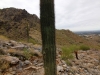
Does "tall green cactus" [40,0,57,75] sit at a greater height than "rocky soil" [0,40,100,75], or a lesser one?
greater

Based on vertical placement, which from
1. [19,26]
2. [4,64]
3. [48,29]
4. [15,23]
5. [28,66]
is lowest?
[28,66]

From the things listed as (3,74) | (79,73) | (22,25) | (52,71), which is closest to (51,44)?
(52,71)

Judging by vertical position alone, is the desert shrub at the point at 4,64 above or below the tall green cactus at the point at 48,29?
below

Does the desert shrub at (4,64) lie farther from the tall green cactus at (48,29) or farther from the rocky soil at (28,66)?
the tall green cactus at (48,29)

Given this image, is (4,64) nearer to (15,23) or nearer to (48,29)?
(48,29)

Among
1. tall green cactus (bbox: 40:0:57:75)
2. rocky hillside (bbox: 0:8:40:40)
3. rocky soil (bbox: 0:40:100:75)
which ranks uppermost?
rocky hillside (bbox: 0:8:40:40)

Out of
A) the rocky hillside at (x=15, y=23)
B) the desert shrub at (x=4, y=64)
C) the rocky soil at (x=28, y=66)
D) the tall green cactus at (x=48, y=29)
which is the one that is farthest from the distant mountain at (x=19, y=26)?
the tall green cactus at (x=48, y=29)

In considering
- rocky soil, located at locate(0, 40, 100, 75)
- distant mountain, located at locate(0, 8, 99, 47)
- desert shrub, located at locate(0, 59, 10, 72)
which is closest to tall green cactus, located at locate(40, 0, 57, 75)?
rocky soil, located at locate(0, 40, 100, 75)

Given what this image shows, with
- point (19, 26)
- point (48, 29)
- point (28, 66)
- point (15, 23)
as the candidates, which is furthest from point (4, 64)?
point (15, 23)

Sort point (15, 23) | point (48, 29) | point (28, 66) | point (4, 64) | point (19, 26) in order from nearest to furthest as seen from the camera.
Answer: point (48, 29) < point (4, 64) < point (28, 66) < point (19, 26) < point (15, 23)

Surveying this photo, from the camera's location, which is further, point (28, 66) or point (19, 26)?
point (19, 26)

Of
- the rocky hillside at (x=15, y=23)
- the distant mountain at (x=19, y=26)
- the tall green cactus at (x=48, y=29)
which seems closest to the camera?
the tall green cactus at (x=48, y=29)

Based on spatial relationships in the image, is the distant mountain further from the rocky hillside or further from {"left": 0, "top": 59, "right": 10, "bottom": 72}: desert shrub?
{"left": 0, "top": 59, "right": 10, "bottom": 72}: desert shrub

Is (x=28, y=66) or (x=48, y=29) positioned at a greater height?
(x=48, y=29)
